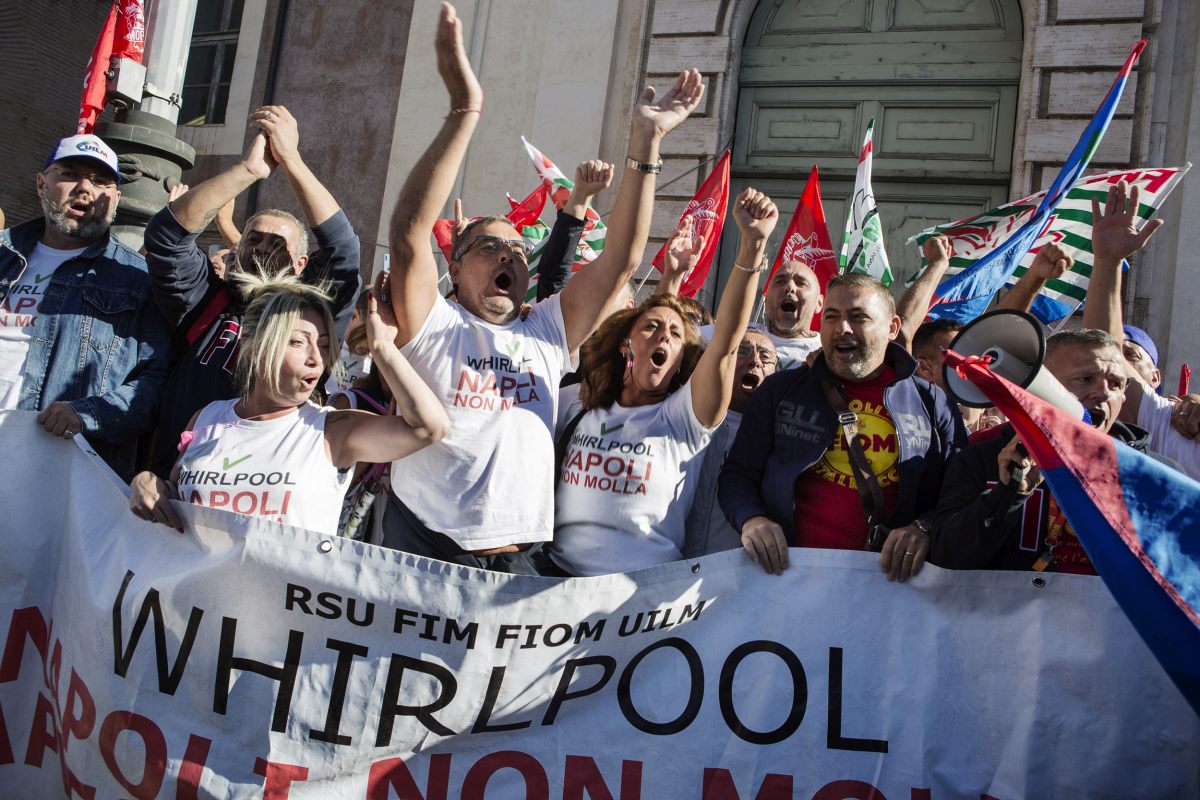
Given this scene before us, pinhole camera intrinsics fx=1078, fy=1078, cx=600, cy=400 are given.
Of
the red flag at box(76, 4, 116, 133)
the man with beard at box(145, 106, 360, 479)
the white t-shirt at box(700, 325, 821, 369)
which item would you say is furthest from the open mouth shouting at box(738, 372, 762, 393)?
the red flag at box(76, 4, 116, 133)

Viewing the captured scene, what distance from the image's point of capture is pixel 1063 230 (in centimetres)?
558

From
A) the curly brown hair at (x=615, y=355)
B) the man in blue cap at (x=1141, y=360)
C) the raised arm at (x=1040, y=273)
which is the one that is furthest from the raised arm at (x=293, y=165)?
the man in blue cap at (x=1141, y=360)

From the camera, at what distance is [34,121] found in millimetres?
13500

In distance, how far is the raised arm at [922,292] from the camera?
449 centimetres

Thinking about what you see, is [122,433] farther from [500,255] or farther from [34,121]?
[34,121]

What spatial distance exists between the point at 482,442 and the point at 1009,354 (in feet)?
4.91

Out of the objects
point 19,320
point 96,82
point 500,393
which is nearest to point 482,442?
point 500,393

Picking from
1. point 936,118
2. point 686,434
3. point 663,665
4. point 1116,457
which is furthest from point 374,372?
point 936,118

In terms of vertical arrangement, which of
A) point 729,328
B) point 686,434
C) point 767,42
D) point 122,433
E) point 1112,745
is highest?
point 767,42

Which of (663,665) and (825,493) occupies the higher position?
(825,493)

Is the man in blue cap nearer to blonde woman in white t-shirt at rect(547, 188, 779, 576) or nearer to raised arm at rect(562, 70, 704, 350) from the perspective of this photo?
blonde woman in white t-shirt at rect(547, 188, 779, 576)

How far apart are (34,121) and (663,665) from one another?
13476 millimetres

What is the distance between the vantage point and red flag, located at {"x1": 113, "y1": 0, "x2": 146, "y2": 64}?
233 inches

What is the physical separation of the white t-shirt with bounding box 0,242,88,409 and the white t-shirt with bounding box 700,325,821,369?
2391mm
